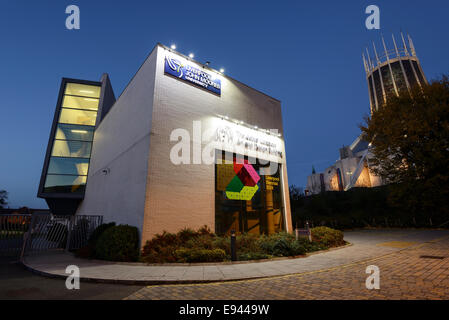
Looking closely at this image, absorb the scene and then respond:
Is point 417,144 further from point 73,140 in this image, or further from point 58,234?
point 73,140

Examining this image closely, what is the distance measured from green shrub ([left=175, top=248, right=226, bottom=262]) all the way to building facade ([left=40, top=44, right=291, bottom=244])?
1.72 metres

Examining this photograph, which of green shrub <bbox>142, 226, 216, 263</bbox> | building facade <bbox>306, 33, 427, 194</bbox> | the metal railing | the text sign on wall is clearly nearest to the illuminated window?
the metal railing

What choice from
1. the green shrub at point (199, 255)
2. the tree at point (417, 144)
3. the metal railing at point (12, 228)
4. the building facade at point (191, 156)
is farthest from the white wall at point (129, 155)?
the tree at point (417, 144)

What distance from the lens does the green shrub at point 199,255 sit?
7.46m

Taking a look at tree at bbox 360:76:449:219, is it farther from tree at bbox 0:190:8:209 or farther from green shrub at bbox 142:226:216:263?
tree at bbox 0:190:8:209

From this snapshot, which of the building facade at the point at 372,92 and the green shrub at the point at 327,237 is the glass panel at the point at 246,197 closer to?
the green shrub at the point at 327,237

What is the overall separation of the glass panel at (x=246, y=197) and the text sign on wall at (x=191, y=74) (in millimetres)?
4157

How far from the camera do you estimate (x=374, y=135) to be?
17.0 meters

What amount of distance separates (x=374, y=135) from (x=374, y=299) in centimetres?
1696

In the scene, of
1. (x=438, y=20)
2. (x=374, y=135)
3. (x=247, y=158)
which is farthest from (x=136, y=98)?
(x=438, y=20)

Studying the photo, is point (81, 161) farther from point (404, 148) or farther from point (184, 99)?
point (404, 148)

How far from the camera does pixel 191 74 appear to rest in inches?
462

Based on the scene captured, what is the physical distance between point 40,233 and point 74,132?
15.3 m

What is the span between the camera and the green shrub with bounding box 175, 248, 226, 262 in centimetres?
746
